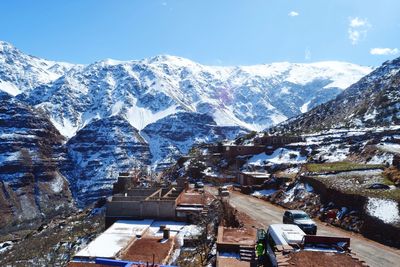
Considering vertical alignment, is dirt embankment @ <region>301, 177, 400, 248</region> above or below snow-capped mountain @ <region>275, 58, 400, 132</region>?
below

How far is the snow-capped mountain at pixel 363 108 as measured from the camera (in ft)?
354

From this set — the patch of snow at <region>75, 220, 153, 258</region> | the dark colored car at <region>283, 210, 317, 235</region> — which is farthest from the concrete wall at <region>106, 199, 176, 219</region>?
the dark colored car at <region>283, 210, 317, 235</region>

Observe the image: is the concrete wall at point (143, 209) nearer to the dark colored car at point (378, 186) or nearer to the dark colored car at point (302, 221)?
the dark colored car at point (302, 221)

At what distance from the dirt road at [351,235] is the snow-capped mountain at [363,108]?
64945 millimetres

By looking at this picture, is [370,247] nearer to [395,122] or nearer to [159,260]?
[159,260]

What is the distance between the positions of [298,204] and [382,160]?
1669 cm

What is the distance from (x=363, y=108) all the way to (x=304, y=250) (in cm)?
11826

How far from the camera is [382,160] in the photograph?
50031mm

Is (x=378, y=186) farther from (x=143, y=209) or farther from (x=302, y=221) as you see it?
(x=143, y=209)

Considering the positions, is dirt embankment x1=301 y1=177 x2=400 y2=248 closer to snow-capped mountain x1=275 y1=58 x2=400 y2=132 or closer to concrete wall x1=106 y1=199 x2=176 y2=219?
concrete wall x1=106 y1=199 x2=176 y2=219

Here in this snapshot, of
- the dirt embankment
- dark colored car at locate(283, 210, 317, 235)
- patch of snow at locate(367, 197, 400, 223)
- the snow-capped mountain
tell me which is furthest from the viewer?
the snow-capped mountain

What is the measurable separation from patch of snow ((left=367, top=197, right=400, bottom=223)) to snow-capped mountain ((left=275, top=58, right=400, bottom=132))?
70.9 meters

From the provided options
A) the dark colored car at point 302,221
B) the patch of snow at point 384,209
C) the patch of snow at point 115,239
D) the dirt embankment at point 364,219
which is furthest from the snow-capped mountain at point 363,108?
the dark colored car at point 302,221

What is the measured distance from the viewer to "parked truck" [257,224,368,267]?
13.9 metres
